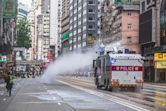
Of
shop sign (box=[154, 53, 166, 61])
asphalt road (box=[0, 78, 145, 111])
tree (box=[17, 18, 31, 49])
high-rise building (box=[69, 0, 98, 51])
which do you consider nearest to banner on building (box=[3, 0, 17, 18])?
asphalt road (box=[0, 78, 145, 111])

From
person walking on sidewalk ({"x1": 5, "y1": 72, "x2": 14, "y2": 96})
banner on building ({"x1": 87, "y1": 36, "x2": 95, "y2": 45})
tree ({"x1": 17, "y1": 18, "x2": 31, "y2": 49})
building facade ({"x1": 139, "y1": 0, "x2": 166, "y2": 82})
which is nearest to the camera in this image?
person walking on sidewalk ({"x1": 5, "y1": 72, "x2": 14, "y2": 96})

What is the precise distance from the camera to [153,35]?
3506 inches

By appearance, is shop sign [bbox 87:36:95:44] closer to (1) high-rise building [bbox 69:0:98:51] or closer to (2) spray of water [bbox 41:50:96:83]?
(1) high-rise building [bbox 69:0:98:51]

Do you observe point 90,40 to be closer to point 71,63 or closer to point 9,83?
point 71,63

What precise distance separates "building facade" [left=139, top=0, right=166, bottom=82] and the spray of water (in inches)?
757

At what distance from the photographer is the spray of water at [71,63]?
58306mm

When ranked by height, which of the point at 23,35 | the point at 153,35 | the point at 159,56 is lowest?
the point at 159,56

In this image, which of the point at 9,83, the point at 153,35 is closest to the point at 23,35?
the point at 153,35

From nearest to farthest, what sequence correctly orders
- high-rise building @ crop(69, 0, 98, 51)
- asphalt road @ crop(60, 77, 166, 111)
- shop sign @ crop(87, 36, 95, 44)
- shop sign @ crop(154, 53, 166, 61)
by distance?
1. asphalt road @ crop(60, 77, 166, 111)
2. shop sign @ crop(154, 53, 166, 61)
3. shop sign @ crop(87, 36, 95, 44)
4. high-rise building @ crop(69, 0, 98, 51)

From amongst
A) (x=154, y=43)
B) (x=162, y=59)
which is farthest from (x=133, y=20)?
(x=162, y=59)

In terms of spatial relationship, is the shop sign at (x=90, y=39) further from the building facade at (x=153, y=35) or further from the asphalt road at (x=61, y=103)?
the asphalt road at (x=61, y=103)


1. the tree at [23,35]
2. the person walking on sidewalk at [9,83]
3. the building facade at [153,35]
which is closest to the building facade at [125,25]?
the building facade at [153,35]

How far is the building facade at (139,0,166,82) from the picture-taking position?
84.9 m

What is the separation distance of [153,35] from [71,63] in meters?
31.2
